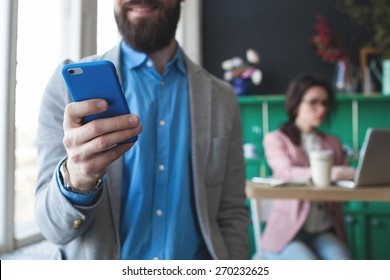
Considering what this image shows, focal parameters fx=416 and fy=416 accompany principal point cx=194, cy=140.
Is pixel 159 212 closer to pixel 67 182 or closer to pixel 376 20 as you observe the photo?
pixel 67 182

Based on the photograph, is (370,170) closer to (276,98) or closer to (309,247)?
(309,247)

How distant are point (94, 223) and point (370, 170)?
76cm

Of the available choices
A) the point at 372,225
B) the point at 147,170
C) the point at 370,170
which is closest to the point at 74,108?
the point at 147,170

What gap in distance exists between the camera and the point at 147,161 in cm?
54

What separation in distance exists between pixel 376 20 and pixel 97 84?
7.22 ft

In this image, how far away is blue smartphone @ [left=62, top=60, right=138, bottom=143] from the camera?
37cm

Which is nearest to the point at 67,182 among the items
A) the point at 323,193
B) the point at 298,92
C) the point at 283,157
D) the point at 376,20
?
the point at 323,193

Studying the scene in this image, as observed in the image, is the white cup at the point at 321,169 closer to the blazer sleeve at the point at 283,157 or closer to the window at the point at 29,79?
the blazer sleeve at the point at 283,157

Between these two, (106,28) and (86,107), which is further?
(106,28)

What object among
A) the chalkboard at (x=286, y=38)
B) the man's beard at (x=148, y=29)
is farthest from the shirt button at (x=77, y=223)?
the chalkboard at (x=286, y=38)

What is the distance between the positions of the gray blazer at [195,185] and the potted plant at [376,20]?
1699 mm

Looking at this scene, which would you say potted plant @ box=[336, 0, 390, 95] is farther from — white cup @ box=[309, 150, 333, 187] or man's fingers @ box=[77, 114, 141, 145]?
man's fingers @ box=[77, 114, 141, 145]

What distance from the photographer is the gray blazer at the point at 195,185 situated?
1.53 ft

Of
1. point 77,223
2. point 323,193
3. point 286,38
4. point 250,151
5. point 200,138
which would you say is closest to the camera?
point 77,223
